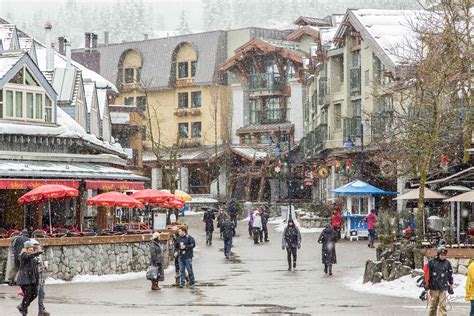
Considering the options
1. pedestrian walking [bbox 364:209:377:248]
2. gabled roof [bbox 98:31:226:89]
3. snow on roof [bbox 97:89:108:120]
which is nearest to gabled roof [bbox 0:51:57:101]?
snow on roof [bbox 97:89:108:120]

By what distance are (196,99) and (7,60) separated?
5284 cm

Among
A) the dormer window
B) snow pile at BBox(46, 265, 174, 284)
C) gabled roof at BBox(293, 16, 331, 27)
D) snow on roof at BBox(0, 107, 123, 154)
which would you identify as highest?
gabled roof at BBox(293, 16, 331, 27)

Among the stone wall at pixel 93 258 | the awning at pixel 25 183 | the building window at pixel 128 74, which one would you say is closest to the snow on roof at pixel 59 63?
the awning at pixel 25 183

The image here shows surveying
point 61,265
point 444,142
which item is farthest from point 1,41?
point 444,142

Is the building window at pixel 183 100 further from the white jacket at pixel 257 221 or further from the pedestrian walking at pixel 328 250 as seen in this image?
the pedestrian walking at pixel 328 250

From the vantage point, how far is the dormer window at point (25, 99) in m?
37.5

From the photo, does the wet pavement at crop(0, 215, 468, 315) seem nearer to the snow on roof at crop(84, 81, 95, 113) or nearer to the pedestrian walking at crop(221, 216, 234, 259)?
the pedestrian walking at crop(221, 216, 234, 259)

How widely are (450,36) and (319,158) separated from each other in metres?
34.8

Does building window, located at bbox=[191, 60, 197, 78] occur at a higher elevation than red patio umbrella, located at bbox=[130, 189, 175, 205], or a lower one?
higher

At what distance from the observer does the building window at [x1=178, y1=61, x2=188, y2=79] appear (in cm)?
9056

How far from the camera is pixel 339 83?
6328cm

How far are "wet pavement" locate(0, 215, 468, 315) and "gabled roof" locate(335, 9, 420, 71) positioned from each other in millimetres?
19336

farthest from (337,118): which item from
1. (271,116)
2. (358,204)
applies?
(271,116)

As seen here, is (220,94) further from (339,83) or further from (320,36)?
(339,83)
